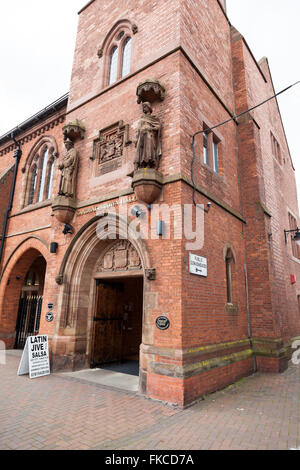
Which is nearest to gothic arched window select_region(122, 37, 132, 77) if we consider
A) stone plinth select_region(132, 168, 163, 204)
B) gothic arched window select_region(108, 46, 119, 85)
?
gothic arched window select_region(108, 46, 119, 85)

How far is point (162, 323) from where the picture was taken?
5891 mm

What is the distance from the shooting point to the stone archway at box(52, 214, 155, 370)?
7867mm

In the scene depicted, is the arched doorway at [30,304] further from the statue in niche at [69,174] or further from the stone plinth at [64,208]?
the statue in niche at [69,174]

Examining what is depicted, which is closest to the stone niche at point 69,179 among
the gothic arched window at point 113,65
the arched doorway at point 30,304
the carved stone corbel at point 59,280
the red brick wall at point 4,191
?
the carved stone corbel at point 59,280

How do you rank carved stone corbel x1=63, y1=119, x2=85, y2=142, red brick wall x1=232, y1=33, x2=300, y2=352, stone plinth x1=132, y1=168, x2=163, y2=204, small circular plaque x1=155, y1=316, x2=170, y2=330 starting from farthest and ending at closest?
1. carved stone corbel x1=63, y1=119, x2=85, y2=142
2. red brick wall x1=232, y1=33, x2=300, y2=352
3. stone plinth x1=132, y1=168, x2=163, y2=204
4. small circular plaque x1=155, y1=316, x2=170, y2=330

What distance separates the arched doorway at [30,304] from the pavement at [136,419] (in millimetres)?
6028

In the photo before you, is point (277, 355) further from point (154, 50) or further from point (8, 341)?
point (8, 341)

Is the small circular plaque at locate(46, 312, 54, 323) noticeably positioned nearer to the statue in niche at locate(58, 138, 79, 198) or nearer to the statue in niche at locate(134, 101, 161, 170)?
the statue in niche at locate(58, 138, 79, 198)

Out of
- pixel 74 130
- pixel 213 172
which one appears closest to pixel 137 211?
pixel 213 172

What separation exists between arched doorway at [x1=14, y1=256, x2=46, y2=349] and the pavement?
19.8ft

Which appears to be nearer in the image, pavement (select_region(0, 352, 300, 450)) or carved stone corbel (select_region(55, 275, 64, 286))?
pavement (select_region(0, 352, 300, 450))

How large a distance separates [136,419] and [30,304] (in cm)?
970

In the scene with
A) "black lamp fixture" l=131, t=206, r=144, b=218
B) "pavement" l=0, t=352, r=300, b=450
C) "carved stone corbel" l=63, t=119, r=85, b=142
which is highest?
"carved stone corbel" l=63, t=119, r=85, b=142
